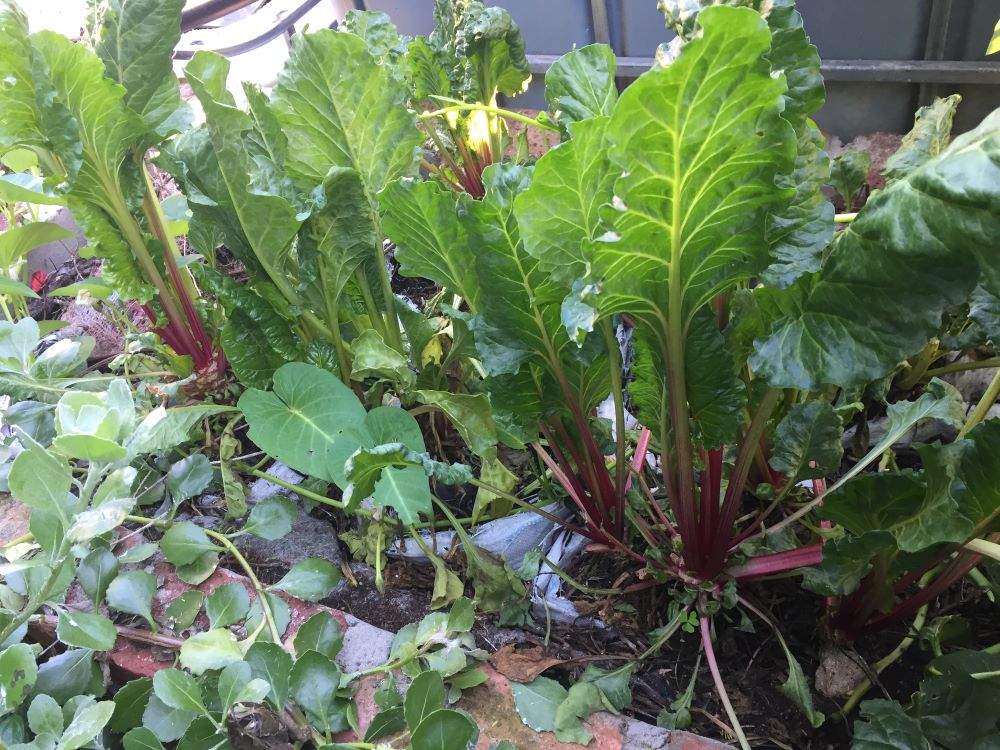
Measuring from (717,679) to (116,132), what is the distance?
1.15 meters

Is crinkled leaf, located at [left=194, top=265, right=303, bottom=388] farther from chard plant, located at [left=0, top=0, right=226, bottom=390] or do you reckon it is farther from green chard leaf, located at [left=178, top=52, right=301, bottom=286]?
chard plant, located at [left=0, top=0, right=226, bottom=390]

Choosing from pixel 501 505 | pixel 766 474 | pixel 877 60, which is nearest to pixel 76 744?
pixel 501 505

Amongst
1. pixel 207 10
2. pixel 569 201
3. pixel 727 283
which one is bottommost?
pixel 727 283

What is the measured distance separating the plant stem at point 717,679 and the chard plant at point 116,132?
0.92m

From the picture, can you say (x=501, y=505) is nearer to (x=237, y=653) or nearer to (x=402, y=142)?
(x=237, y=653)

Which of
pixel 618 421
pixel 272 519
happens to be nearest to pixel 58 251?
pixel 272 519

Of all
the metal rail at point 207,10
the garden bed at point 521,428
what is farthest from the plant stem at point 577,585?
the metal rail at point 207,10

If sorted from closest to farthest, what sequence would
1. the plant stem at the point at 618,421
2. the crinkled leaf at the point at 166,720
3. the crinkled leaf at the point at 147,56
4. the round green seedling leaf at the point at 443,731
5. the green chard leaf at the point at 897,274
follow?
the green chard leaf at the point at 897,274, the round green seedling leaf at the point at 443,731, the crinkled leaf at the point at 166,720, the plant stem at the point at 618,421, the crinkled leaf at the point at 147,56

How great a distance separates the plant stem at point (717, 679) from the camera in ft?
2.72

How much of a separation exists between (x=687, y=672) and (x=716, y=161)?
632mm

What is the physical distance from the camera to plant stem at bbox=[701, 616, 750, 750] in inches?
32.6

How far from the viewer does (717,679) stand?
0.89 meters

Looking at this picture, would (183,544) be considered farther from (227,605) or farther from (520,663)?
(520,663)

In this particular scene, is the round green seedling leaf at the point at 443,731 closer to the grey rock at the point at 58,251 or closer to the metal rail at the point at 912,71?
the metal rail at the point at 912,71
